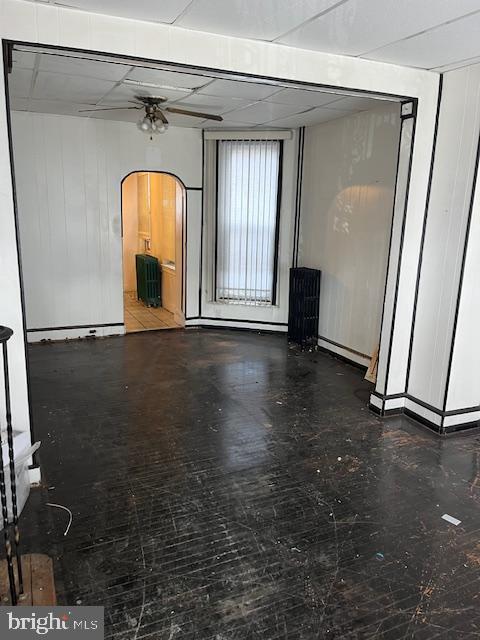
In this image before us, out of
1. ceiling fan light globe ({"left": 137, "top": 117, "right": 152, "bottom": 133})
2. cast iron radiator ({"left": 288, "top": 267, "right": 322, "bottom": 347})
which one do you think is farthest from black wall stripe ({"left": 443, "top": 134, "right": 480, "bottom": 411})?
ceiling fan light globe ({"left": 137, "top": 117, "right": 152, "bottom": 133})

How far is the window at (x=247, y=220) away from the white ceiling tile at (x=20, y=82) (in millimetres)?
2753

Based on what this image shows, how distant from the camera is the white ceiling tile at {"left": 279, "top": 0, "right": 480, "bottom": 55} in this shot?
2.57 m

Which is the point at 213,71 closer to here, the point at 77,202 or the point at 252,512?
the point at 252,512

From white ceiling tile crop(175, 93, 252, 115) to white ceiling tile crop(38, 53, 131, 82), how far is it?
93cm

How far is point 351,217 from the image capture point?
5723 millimetres

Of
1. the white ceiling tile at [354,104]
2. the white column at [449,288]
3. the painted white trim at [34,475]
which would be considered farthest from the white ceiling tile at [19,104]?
the white column at [449,288]

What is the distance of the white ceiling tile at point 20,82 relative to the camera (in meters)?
4.05

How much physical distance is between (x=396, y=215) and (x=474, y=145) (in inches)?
30.8

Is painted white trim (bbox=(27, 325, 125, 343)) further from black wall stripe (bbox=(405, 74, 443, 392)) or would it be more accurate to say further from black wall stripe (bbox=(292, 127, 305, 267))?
black wall stripe (bbox=(405, 74, 443, 392))

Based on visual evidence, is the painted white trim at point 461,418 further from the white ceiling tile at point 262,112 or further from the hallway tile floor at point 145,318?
the hallway tile floor at point 145,318

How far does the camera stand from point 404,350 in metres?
4.34

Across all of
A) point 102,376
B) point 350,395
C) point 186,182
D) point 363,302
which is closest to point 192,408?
point 102,376

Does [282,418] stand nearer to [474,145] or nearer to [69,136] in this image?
[474,145]

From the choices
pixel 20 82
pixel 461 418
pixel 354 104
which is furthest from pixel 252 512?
pixel 20 82
